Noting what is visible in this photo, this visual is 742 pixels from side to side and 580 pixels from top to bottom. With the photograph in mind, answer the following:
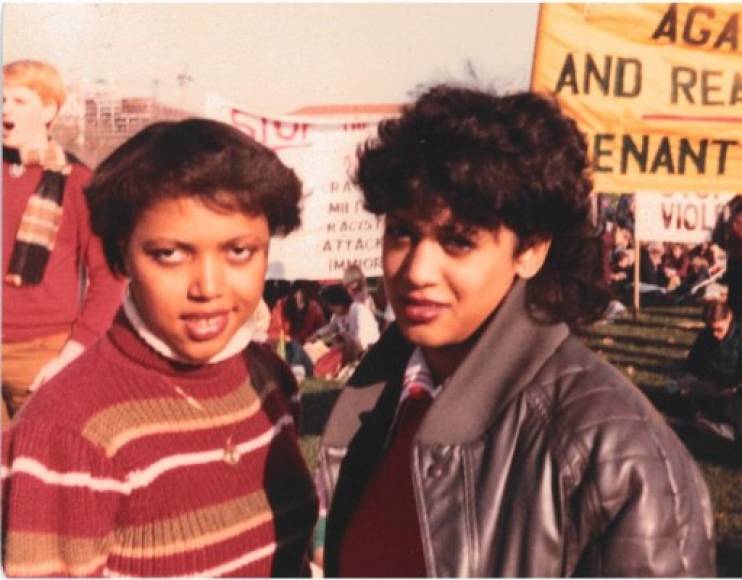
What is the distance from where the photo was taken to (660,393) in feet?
13.4

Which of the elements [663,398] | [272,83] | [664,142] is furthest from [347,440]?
[663,398]

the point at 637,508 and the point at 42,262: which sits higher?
the point at 42,262

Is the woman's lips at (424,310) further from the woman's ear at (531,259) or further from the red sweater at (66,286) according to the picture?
the red sweater at (66,286)

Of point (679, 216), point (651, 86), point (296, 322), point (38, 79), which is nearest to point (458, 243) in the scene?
point (651, 86)

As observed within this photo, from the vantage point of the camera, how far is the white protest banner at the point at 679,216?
3.29m

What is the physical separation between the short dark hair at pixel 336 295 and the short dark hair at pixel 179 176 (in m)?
2.26

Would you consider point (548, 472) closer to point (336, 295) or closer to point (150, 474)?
point (150, 474)

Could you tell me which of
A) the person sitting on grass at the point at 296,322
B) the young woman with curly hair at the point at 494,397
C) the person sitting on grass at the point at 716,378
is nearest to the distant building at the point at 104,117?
the young woman with curly hair at the point at 494,397

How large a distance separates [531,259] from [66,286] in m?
1.80

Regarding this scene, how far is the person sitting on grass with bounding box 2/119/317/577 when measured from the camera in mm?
1345

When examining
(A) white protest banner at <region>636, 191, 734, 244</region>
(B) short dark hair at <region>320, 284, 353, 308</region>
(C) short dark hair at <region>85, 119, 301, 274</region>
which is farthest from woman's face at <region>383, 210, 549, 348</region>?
(B) short dark hair at <region>320, 284, 353, 308</region>

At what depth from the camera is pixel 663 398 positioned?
13.1 feet

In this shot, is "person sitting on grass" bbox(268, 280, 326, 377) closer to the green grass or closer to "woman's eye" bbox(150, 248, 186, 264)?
the green grass

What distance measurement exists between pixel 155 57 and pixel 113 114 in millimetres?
205
